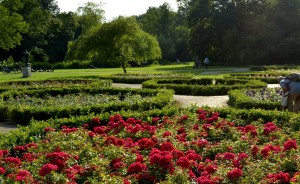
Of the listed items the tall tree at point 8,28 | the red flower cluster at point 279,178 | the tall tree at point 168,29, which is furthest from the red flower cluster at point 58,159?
the tall tree at point 168,29

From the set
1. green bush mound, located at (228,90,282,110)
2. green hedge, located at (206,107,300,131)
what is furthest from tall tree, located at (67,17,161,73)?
green hedge, located at (206,107,300,131)

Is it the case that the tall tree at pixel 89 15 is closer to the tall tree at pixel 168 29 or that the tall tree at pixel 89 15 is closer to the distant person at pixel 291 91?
the tall tree at pixel 168 29

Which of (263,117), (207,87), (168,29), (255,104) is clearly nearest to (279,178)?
(263,117)

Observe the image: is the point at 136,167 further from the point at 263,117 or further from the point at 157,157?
the point at 263,117

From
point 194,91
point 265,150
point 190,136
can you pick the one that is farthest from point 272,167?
point 194,91

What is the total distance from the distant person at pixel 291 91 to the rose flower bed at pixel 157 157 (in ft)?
7.86

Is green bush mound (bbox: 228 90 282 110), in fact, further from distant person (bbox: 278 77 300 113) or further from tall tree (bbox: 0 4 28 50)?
tall tree (bbox: 0 4 28 50)

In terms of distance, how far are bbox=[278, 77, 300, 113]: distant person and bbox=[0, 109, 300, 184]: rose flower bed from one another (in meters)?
2.40

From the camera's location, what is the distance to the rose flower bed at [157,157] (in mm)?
5090

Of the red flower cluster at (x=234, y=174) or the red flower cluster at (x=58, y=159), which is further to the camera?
the red flower cluster at (x=58, y=159)

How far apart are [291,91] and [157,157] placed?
235 inches

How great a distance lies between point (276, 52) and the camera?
44.6 meters

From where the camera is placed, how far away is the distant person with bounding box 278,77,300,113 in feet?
33.0

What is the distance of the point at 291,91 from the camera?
10.2 metres
